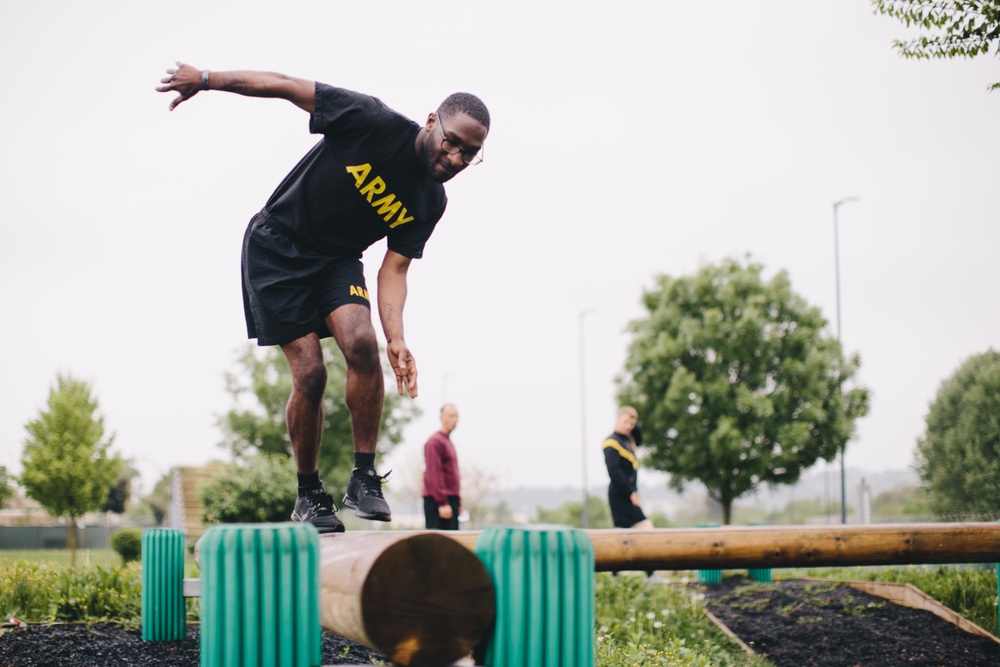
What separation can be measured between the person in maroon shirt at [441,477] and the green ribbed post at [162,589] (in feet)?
14.0

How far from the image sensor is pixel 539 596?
2168 mm

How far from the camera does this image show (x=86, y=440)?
66.5 ft

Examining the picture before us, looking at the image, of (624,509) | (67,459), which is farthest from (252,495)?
(624,509)

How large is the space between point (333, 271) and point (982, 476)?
3480cm

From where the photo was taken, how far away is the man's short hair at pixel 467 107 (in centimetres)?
354

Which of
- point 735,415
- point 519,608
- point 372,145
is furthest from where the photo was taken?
point 735,415

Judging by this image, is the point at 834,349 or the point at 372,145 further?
the point at 834,349

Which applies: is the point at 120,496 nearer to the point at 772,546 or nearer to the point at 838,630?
the point at 838,630

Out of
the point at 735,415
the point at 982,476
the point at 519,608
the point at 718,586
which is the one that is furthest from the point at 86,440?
the point at 982,476

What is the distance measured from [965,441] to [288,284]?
37311 millimetres

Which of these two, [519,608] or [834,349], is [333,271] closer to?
[519,608]

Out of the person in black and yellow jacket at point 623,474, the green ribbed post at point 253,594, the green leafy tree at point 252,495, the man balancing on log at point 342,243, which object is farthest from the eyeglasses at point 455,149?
the green leafy tree at point 252,495

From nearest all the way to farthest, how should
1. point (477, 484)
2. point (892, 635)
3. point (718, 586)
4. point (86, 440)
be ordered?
point (892, 635), point (718, 586), point (86, 440), point (477, 484)

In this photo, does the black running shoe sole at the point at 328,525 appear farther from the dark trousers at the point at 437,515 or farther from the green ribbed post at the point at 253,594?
the dark trousers at the point at 437,515
